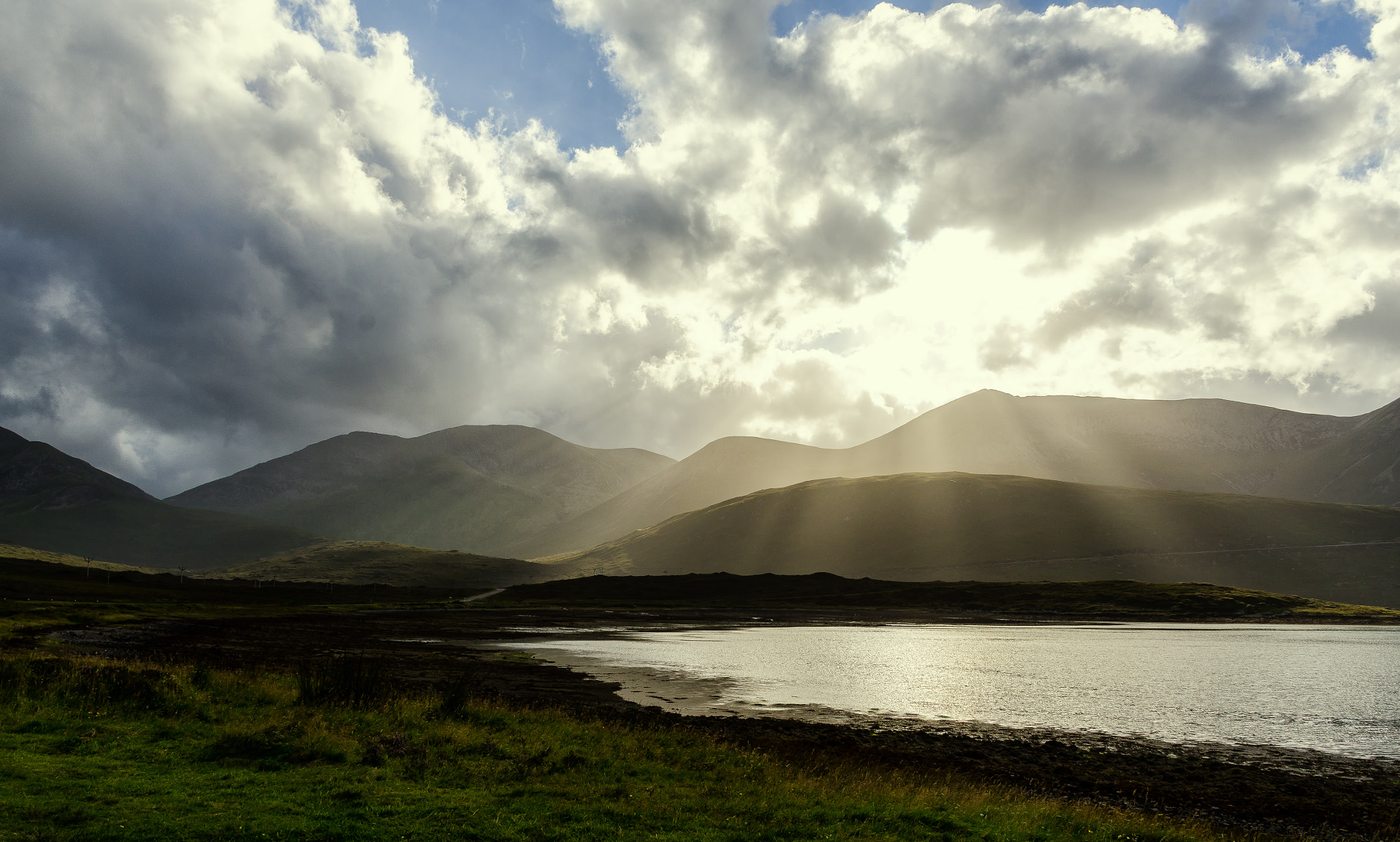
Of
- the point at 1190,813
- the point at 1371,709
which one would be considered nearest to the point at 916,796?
the point at 1190,813

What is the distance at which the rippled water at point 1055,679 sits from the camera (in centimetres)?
4238

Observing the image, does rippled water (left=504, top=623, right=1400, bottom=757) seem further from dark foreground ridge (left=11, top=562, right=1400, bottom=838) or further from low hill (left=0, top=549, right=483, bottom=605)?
low hill (left=0, top=549, right=483, bottom=605)

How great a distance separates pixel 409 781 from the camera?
1962cm

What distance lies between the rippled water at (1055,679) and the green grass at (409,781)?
18.2m

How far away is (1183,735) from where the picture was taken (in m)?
38.4

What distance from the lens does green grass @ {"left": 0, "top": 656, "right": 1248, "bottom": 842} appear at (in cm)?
1589

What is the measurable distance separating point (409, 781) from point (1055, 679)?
56.5 m

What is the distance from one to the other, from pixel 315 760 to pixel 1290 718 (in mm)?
53224

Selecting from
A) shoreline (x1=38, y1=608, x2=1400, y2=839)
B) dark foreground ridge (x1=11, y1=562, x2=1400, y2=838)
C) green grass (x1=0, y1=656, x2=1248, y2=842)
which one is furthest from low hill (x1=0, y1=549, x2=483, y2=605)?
green grass (x1=0, y1=656, x2=1248, y2=842)

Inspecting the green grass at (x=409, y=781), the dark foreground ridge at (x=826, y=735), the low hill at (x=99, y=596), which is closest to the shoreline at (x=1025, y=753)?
the dark foreground ridge at (x=826, y=735)

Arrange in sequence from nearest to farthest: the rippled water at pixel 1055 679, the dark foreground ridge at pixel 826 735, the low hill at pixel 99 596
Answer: the dark foreground ridge at pixel 826 735 → the rippled water at pixel 1055 679 → the low hill at pixel 99 596

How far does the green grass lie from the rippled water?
1816 cm

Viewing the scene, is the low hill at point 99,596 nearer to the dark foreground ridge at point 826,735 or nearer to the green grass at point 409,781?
the dark foreground ridge at point 826,735

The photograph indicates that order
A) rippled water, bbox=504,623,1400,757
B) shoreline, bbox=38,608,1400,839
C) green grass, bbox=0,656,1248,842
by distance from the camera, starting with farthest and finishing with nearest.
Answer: rippled water, bbox=504,623,1400,757, shoreline, bbox=38,608,1400,839, green grass, bbox=0,656,1248,842
